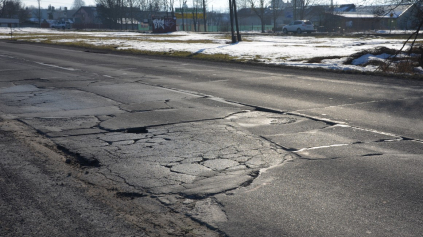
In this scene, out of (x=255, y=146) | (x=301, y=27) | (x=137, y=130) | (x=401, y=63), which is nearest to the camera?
(x=255, y=146)

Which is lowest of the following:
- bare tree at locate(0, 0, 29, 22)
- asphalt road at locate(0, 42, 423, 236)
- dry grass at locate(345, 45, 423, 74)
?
asphalt road at locate(0, 42, 423, 236)

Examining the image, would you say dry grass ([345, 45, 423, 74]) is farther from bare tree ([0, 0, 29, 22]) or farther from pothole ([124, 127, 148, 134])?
bare tree ([0, 0, 29, 22])

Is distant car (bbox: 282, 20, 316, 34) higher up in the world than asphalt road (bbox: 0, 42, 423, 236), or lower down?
higher up

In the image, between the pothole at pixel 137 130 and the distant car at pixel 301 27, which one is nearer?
the pothole at pixel 137 130

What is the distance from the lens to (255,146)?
21.7 feet

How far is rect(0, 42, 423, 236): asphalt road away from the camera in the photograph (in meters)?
4.35

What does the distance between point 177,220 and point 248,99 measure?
6794 millimetres

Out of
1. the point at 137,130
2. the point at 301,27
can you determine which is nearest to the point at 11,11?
the point at 301,27

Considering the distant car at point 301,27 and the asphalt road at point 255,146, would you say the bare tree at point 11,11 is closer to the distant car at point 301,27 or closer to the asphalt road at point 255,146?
the distant car at point 301,27

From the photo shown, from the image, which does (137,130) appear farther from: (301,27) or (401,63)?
(301,27)

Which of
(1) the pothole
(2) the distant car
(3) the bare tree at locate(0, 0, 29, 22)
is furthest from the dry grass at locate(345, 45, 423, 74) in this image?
(3) the bare tree at locate(0, 0, 29, 22)

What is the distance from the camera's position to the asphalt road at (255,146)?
4.35 metres

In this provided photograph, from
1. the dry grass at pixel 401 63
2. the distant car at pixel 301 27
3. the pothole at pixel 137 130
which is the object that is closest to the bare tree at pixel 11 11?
the distant car at pixel 301 27

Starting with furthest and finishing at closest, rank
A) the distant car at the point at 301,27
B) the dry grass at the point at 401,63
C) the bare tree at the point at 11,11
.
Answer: the bare tree at the point at 11,11, the distant car at the point at 301,27, the dry grass at the point at 401,63
